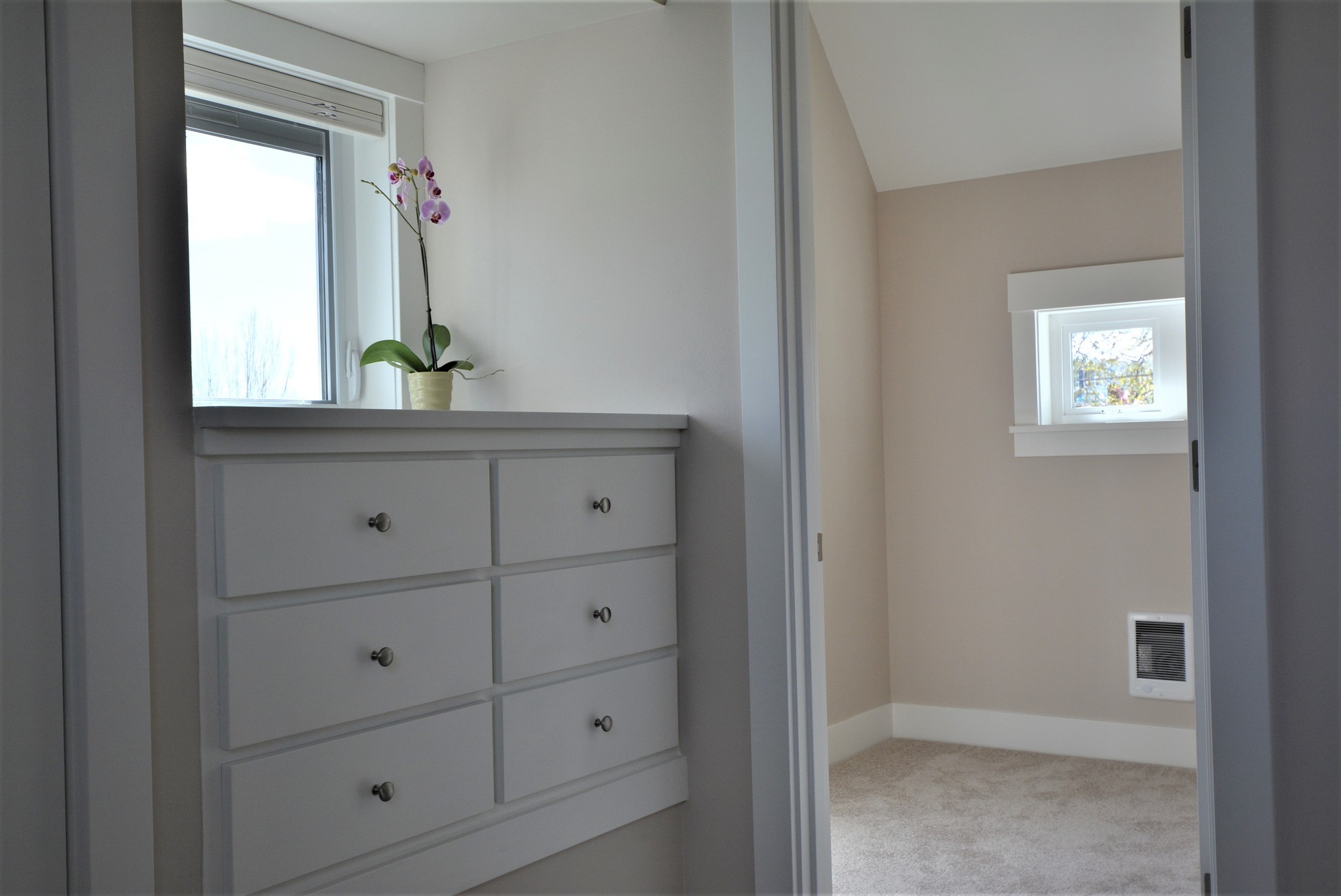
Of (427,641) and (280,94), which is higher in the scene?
(280,94)

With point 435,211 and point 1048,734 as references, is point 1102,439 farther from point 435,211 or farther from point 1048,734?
point 435,211

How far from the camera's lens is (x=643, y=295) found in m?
2.14

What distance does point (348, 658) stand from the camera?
1515 mm

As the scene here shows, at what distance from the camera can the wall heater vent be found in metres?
3.10

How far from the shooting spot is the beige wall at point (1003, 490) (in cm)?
319

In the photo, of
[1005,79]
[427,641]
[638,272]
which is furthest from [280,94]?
[1005,79]

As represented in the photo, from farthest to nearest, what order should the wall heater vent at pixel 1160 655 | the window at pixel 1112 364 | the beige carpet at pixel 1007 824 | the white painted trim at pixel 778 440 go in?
the window at pixel 1112 364 < the wall heater vent at pixel 1160 655 < the beige carpet at pixel 1007 824 < the white painted trim at pixel 778 440

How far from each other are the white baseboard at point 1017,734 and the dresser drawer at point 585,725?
130 centimetres

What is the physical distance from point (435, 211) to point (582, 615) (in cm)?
93

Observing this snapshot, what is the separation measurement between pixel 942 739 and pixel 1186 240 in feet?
7.20

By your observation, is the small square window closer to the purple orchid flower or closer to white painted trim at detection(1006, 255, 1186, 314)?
white painted trim at detection(1006, 255, 1186, 314)

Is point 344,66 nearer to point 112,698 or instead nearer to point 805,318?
point 805,318

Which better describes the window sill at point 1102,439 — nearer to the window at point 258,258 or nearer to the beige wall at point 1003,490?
the beige wall at point 1003,490

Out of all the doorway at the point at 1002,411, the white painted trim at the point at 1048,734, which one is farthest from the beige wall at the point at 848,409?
the white painted trim at the point at 1048,734
